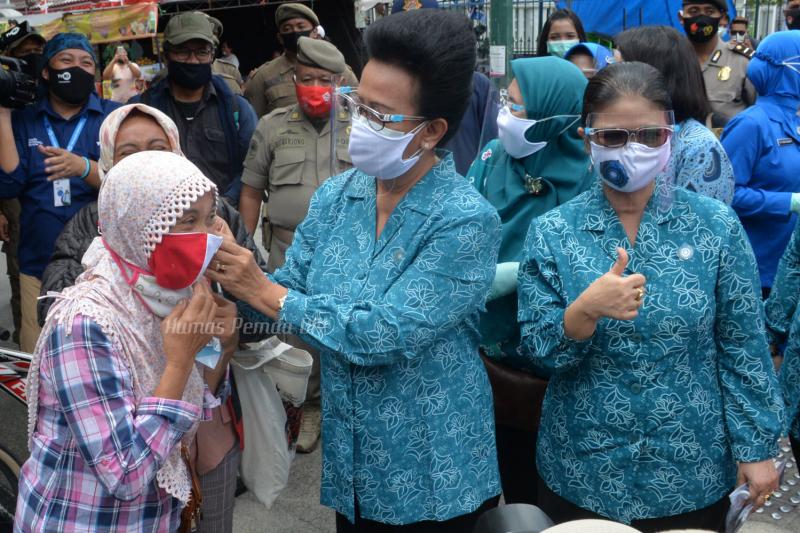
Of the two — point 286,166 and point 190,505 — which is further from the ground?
point 286,166

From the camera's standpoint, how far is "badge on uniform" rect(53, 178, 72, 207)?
402 centimetres

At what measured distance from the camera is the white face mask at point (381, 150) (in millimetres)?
2094

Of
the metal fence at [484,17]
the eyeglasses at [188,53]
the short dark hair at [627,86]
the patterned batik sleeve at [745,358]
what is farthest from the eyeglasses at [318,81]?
the metal fence at [484,17]

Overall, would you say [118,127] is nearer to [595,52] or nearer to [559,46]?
[595,52]

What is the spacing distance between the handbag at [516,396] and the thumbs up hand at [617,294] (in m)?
0.76

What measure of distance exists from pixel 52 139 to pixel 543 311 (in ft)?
9.71

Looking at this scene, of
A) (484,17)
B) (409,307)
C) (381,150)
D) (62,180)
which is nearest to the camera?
(409,307)

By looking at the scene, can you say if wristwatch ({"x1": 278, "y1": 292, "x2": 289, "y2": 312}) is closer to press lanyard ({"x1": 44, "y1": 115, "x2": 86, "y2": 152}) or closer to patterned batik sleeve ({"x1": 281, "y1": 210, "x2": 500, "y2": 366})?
patterned batik sleeve ({"x1": 281, "y1": 210, "x2": 500, "y2": 366})

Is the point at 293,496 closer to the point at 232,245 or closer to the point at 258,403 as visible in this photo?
the point at 258,403

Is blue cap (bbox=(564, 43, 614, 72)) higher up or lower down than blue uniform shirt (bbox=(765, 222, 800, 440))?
higher up

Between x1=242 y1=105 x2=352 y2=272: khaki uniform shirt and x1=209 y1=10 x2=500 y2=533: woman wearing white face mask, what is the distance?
2.16 m

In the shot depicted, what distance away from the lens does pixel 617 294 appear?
1979 millimetres

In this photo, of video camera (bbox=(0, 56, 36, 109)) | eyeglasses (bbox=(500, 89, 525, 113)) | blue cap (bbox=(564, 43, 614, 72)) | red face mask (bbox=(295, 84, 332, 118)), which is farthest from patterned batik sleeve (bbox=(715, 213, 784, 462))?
video camera (bbox=(0, 56, 36, 109))

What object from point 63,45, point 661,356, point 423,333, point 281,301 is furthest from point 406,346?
point 63,45
